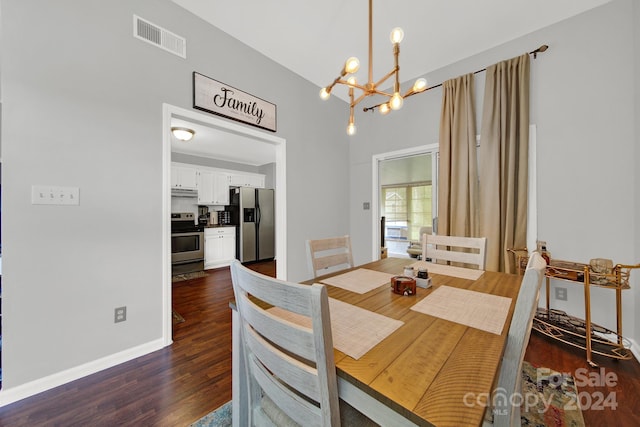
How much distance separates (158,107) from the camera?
1.89 meters

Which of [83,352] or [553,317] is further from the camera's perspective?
[553,317]

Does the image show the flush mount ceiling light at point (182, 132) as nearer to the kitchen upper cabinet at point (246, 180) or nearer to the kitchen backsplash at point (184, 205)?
the kitchen backsplash at point (184, 205)

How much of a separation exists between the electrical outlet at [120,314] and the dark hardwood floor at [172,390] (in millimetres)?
322

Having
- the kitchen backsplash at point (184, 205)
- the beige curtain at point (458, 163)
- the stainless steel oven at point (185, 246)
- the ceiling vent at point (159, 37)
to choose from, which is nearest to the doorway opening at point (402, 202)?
the beige curtain at point (458, 163)

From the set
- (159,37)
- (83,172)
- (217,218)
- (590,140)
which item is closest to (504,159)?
(590,140)

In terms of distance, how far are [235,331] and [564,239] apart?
2899 millimetres

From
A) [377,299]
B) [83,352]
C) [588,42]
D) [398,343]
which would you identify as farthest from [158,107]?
[588,42]

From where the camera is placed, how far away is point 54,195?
4.91 ft

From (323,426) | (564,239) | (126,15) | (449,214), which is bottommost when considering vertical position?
(323,426)

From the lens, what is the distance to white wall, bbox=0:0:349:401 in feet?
4.58

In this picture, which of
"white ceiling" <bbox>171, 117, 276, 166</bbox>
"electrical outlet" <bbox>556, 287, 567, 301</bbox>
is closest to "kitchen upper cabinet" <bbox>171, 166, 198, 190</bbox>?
"white ceiling" <bbox>171, 117, 276, 166</bbox>

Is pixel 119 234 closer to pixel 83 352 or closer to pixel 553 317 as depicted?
pixel 83 352

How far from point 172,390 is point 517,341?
185cm

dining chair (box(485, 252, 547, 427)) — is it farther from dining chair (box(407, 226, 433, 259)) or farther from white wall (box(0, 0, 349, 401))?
dining chair (box(407, 226, 433, 259))
